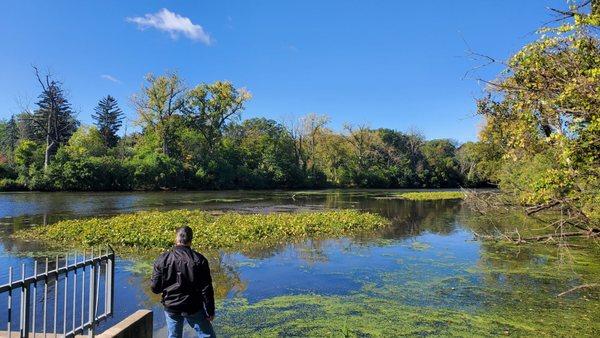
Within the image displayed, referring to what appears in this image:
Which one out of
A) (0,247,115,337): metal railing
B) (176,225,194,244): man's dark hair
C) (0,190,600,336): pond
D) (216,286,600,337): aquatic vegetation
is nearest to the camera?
(0,247,115,337): metal railing

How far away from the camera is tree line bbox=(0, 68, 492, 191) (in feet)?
175

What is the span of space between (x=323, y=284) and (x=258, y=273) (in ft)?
6.85

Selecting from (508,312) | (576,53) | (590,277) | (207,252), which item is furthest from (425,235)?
(576,53)

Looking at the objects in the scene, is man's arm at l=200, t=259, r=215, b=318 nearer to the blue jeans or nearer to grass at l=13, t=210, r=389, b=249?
the blue jeans

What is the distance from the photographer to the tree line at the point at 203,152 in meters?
53.2

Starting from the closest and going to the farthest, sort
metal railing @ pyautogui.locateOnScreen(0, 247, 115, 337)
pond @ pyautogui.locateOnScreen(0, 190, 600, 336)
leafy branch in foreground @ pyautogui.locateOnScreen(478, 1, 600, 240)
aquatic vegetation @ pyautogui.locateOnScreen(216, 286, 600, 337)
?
metal railing @ pyautogui.locateOnScreen(0, 247, 115, 337)
leafy branch in foreground @ pyautogui.locateOnScreen(478, 1, 600, 240)
aquatic vegetation @ pyautogui.locateOnScreen(216, 286, 600, 337)
pond @ pyautogui.locateOnScreen(0, 190, 600, 336)

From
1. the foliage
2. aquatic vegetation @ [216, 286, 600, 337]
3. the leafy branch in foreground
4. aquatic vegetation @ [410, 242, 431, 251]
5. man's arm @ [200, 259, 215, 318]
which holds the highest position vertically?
the foliage

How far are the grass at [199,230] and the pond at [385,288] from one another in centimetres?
127

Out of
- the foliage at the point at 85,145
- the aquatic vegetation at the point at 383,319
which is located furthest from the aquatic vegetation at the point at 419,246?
the foliage at the point at 85,145

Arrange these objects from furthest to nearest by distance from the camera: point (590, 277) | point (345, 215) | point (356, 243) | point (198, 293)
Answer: point (345, 215) → point (356, 243) → point (590, 277) → point (198, 293)

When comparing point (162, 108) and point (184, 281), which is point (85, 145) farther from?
point (184, 281)

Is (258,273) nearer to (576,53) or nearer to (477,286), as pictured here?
(477,286)

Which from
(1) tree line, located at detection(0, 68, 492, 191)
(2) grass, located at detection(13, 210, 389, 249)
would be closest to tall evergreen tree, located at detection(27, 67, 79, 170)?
(1) tree line, located at detection(0, 68, 492, 191)

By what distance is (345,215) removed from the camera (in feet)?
82.9
